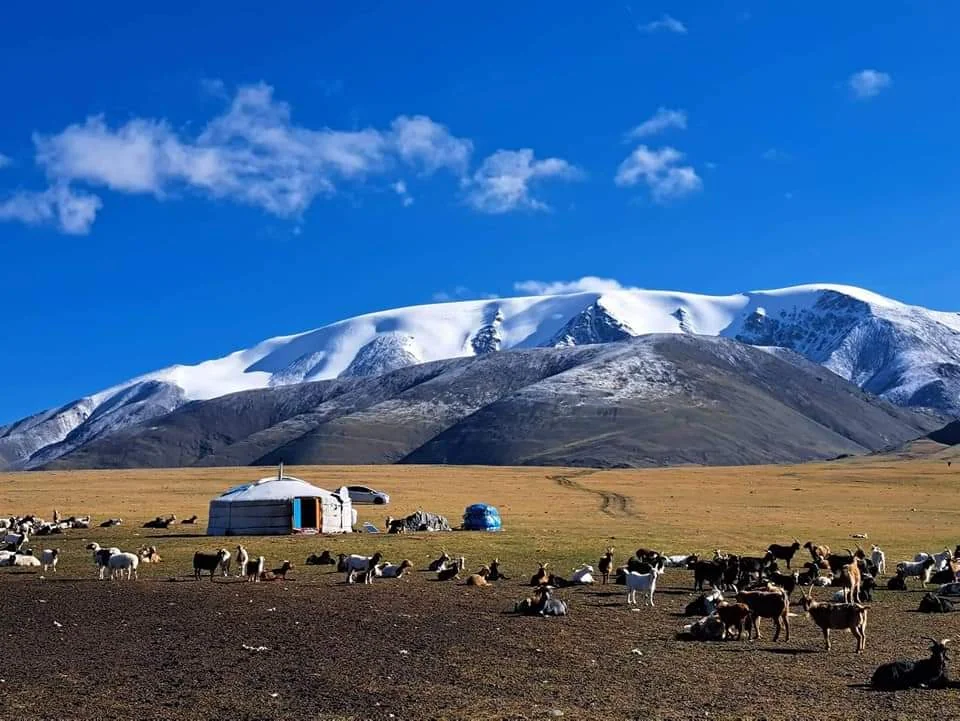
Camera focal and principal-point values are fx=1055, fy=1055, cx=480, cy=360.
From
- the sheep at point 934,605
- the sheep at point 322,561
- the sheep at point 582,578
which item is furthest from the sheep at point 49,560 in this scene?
the sheep at point 934,605

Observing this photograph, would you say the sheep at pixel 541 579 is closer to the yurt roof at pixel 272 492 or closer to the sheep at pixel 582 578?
the sheep at pixel 582 578

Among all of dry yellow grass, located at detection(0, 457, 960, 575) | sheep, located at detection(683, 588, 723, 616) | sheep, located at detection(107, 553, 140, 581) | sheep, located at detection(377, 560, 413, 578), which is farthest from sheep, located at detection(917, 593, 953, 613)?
sheep, located at detection(107, 553, 140, 581)

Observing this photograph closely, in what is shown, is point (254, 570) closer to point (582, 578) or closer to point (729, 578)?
point (582, 578)

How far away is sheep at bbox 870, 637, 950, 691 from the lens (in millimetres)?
16438

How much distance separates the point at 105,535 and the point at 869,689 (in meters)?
42.4

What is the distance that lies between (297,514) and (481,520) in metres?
9.27

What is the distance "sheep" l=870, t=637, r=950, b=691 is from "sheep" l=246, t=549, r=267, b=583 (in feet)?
66.1

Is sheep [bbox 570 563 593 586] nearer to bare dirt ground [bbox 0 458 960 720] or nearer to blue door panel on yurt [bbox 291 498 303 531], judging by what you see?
bare dirt ground [bbox 0 458 960 720]

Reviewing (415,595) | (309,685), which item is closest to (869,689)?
(309,685)

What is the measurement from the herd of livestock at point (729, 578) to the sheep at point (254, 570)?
31 millimetres

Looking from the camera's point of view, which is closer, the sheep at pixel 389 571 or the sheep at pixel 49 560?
the sheep at pixel 389 571

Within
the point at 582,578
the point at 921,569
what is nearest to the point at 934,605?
the point at 921,569

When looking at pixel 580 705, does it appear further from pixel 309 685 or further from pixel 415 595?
pixel 415 595

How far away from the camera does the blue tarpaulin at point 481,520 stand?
5347 centimetres
